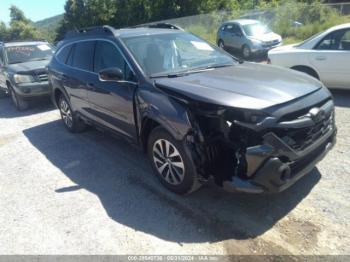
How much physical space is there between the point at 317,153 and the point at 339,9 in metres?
18.9

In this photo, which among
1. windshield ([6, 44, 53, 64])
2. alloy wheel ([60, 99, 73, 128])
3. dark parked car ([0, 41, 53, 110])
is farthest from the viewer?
windshield ([6, 44, 53, 64])

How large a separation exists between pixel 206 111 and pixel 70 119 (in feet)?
13.2

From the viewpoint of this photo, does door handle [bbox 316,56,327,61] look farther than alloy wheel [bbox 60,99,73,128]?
Yes

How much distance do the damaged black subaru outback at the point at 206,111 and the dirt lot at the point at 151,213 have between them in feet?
1.35

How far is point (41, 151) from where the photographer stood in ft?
20.1

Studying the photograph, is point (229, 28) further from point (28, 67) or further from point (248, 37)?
Result: point (28, 67)

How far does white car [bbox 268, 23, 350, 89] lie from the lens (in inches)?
265

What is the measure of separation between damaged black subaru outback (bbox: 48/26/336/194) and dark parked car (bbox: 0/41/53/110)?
462 centimetres

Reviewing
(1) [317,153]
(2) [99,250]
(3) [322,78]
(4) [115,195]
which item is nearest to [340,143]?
(1) [317,153]

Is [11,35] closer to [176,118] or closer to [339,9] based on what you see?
[339,9]

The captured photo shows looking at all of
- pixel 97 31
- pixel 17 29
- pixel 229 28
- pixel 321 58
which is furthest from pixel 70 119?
pixel 17 29

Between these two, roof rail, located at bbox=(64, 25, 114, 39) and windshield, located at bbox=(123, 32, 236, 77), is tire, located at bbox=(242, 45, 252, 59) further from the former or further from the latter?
windshield, located at bbox=(123, 32, 236, 77)

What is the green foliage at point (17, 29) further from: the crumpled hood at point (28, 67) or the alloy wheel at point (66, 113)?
the alloy wheel at point (66, 113)

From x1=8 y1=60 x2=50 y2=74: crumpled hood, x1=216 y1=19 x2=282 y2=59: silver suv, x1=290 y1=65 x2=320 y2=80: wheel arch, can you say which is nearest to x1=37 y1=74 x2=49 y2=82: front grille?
x1=8 y1=60 x2=50 y2=74: crumpled hood
